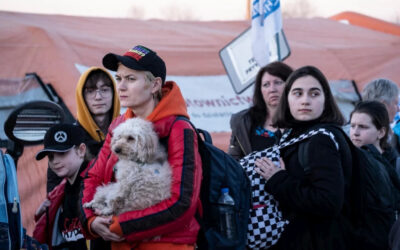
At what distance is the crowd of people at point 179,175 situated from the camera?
2418 mm

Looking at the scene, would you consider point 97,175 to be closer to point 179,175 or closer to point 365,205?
point 179,175

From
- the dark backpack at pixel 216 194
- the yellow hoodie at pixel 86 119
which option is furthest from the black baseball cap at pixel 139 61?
the yellow hoodie at pixel 86 119

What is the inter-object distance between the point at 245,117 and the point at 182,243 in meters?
1.75

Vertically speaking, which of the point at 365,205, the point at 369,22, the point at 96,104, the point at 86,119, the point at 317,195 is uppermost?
the point at 369,22

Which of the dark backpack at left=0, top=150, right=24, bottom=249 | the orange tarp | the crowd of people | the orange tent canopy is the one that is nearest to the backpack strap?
the crowd of people

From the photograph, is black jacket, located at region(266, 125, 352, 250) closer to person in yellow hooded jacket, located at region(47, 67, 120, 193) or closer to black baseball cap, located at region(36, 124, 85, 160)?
black baseball cap, located at region(36, 124, 85, 160)

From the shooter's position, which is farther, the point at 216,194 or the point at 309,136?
the point at 309,136

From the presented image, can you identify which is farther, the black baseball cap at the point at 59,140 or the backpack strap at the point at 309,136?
the black baseball cap at the point at 59,140

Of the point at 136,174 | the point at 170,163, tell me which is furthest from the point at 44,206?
the point at 170,163

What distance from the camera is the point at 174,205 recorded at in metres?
2.37

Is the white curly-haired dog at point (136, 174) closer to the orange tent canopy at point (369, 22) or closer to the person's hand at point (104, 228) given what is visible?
the person's hand at point (104, 228)

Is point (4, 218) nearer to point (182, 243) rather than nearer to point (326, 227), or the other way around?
point (182, 243)

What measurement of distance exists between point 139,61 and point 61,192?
50.7 inches

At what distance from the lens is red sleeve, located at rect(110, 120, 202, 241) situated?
237 cm
